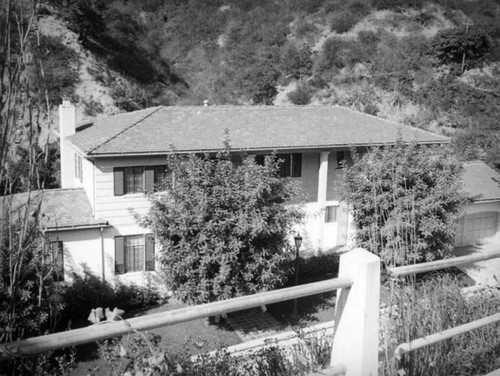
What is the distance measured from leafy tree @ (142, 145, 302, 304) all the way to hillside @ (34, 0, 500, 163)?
22.0m

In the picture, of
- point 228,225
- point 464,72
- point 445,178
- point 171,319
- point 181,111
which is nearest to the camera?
point 171,319

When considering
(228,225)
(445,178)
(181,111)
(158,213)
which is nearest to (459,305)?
(228,225)

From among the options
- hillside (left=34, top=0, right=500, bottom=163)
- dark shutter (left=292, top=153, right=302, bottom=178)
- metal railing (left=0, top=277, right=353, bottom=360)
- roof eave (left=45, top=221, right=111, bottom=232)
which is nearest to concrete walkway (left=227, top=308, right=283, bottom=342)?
roof eave (left=45, top=221, right=111, bottom=232)

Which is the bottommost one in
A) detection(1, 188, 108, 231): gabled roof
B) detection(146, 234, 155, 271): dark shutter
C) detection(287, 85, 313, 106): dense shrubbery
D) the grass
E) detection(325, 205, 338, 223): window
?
the grass

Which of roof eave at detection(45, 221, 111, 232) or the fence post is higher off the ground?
the fence post

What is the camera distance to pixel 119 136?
1805cm

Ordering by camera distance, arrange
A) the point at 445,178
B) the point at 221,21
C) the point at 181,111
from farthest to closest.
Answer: the point at 221,21 → the point at 181,111 → the point at 445,178

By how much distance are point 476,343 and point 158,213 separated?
10.8 metres

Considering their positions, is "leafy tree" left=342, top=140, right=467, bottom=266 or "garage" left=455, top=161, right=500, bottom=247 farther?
"garage" left=455, top=161, right=500, bottom=247

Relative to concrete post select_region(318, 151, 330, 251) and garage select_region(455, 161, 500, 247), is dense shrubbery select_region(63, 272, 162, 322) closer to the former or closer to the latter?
concrete post select_region(318, 151, 330, 251)

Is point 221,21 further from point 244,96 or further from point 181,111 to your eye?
point 181,111

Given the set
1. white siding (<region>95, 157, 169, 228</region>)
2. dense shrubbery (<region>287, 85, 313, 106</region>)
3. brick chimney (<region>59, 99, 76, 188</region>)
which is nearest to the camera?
white siding (<region>95, 157, 169, 228</region>)

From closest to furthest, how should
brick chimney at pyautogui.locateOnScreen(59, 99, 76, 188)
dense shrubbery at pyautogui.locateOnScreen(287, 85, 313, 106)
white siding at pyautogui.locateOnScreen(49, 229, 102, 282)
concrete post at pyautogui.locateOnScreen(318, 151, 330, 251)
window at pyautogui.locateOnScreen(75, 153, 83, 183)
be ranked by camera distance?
white siding at pyautogui.locateOnScreen(49, 229, 102, 282), window at pyautogui.locateOnScreen(75, 153, 83, 183), concrete post at pyautogui.locateOnScreen(318, 151, 330, 251), brick chimney at pyautogui.locateOnScreen(59, 99, 76, 188), dense shrubbery at pyautogui.locateOnScreen(287, 85, 313, 106)

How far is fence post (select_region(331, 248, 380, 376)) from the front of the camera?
260cm
